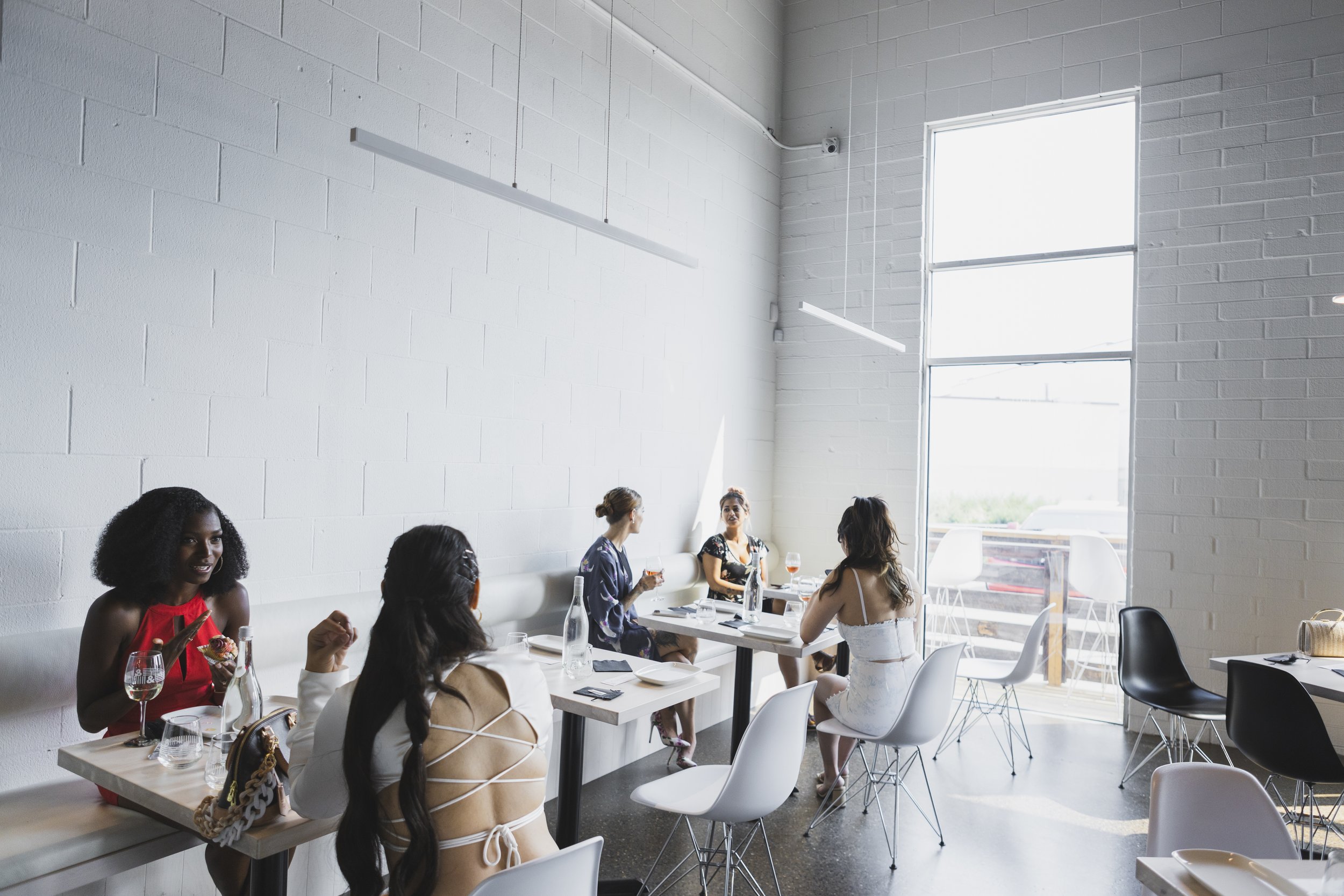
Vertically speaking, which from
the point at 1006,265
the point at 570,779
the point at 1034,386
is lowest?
the point at 570,779

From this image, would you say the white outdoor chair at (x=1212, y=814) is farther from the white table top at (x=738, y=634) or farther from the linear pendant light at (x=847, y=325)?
the linear pendant light at (x=847, y=325)

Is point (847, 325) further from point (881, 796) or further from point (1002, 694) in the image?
point (1002, 694)

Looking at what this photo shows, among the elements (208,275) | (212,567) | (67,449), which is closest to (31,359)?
(67,449)

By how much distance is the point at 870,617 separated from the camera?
12.4 feet

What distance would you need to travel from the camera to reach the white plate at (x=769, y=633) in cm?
387

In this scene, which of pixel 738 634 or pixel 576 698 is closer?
pixel 576 698

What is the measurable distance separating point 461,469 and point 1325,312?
15.6ft

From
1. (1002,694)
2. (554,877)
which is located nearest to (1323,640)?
(1002,694)

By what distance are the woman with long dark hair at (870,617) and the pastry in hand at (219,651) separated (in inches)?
90.6

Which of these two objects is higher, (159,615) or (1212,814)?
(159,615)

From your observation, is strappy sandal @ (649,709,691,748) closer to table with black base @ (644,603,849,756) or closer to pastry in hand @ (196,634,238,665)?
table with black base @ (644,603,849,756)

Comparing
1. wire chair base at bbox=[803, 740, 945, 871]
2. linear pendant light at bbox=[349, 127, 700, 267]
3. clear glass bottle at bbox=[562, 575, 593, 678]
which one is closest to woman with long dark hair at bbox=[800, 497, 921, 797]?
wire chair base at bbox=[803, 740, 945, 871]

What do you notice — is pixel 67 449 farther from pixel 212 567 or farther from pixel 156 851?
pixel 156 851

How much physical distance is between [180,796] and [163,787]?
0.26 feet
